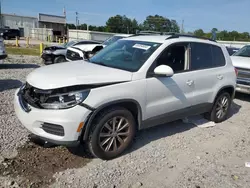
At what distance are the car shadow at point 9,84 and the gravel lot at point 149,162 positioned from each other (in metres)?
2.41

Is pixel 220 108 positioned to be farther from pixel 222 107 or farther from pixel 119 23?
pixel 119 23

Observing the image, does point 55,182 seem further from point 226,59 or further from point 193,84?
point 226,59

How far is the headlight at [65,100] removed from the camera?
3.12 meters

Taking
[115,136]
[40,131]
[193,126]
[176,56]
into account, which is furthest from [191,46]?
[40,131]

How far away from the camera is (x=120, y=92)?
3451mm

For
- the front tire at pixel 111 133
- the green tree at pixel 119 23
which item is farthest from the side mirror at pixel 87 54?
the green tree at pixel 119 23

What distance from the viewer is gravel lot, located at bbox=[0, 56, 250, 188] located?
316 cm

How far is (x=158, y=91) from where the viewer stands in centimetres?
390

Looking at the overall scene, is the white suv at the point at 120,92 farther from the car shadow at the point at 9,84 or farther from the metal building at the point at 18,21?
the metal building at the point at 18,21

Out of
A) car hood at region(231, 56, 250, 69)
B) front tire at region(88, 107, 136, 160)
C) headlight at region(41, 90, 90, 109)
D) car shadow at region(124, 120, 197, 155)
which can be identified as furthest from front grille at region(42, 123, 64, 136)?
car hood at region(231, 56, 250, 69)

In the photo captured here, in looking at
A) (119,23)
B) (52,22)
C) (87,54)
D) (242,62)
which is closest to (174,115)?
(242,62)

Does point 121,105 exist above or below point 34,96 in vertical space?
below

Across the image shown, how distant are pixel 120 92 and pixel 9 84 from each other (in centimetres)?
531

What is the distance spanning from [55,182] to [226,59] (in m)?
4.22
